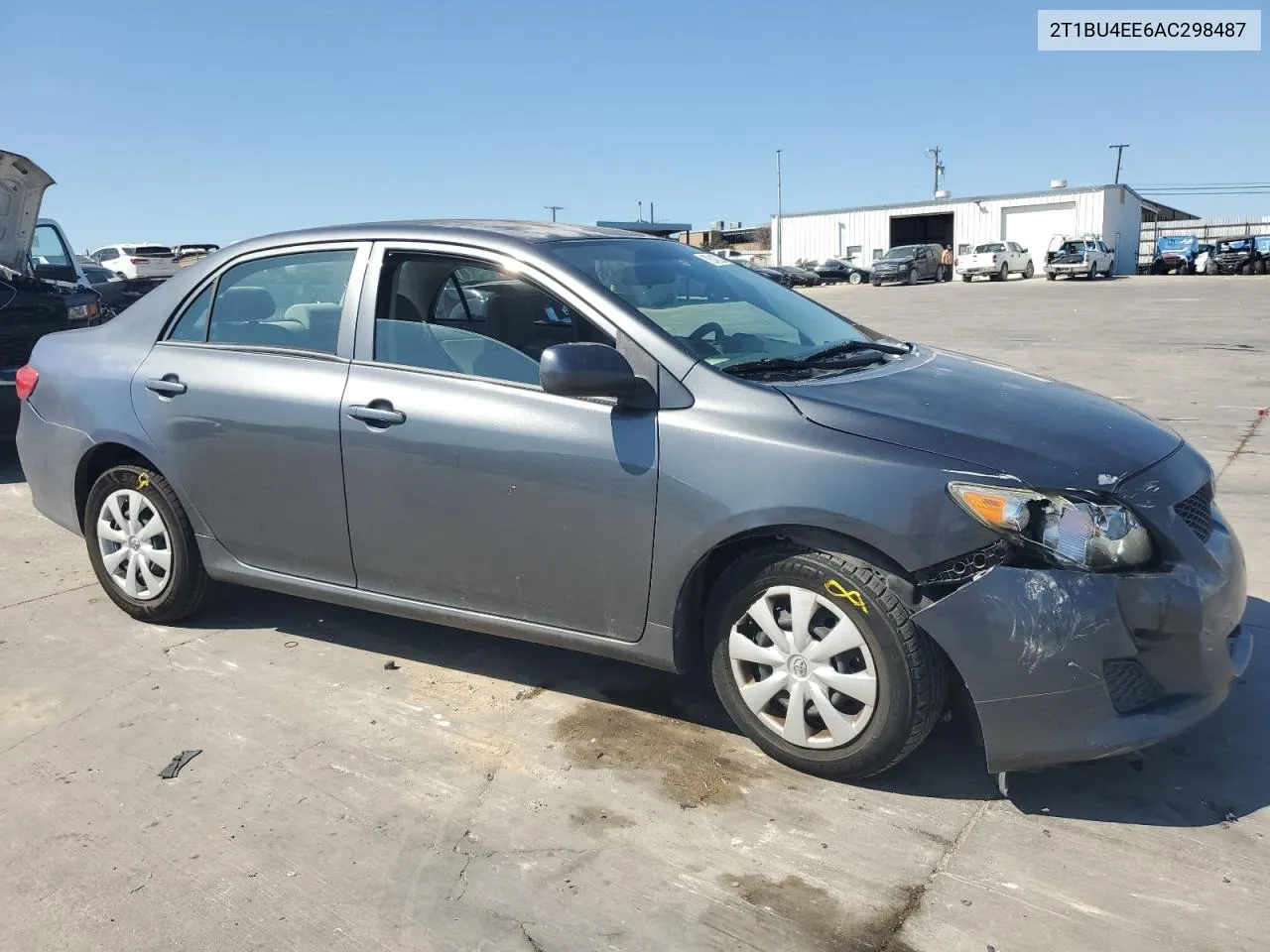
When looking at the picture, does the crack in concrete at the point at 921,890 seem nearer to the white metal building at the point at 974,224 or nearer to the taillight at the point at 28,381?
the taillight at the point at 28,381

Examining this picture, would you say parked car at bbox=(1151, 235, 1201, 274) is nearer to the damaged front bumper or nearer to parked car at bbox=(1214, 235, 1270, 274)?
parked car at bbox=(1214, 235, 1270, 274)

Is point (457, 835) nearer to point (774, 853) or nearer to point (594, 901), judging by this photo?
point (594, 901)

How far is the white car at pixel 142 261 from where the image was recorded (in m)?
23.1

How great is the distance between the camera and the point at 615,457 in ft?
10.4

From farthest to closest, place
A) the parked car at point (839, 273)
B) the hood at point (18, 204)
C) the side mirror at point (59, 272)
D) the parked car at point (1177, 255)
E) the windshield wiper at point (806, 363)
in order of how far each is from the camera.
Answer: the parked car at point (839, 273), the parked car at point (1177, 255), the side mirror at point (59, 272), the hood at point (18, 204), the windshield wiper at point (806, 363)

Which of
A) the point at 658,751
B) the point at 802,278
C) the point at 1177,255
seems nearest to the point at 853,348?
the point at 658,751

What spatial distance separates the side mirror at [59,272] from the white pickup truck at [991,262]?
124 ft

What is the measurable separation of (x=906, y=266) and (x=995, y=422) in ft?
138

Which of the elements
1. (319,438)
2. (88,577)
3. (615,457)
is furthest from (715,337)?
(88,577)

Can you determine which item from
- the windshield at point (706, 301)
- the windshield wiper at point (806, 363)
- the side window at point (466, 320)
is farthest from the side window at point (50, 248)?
the windshield wiper at point (806, 363)

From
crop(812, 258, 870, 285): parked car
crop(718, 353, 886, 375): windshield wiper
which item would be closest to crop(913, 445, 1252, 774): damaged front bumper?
crop(718, 353, 886, 375): windshield wiper

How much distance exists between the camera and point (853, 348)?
379 centimetres

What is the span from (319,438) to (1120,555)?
2645 millimetres

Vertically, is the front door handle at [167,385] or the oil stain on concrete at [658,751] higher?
the front door handle at [167,385]
